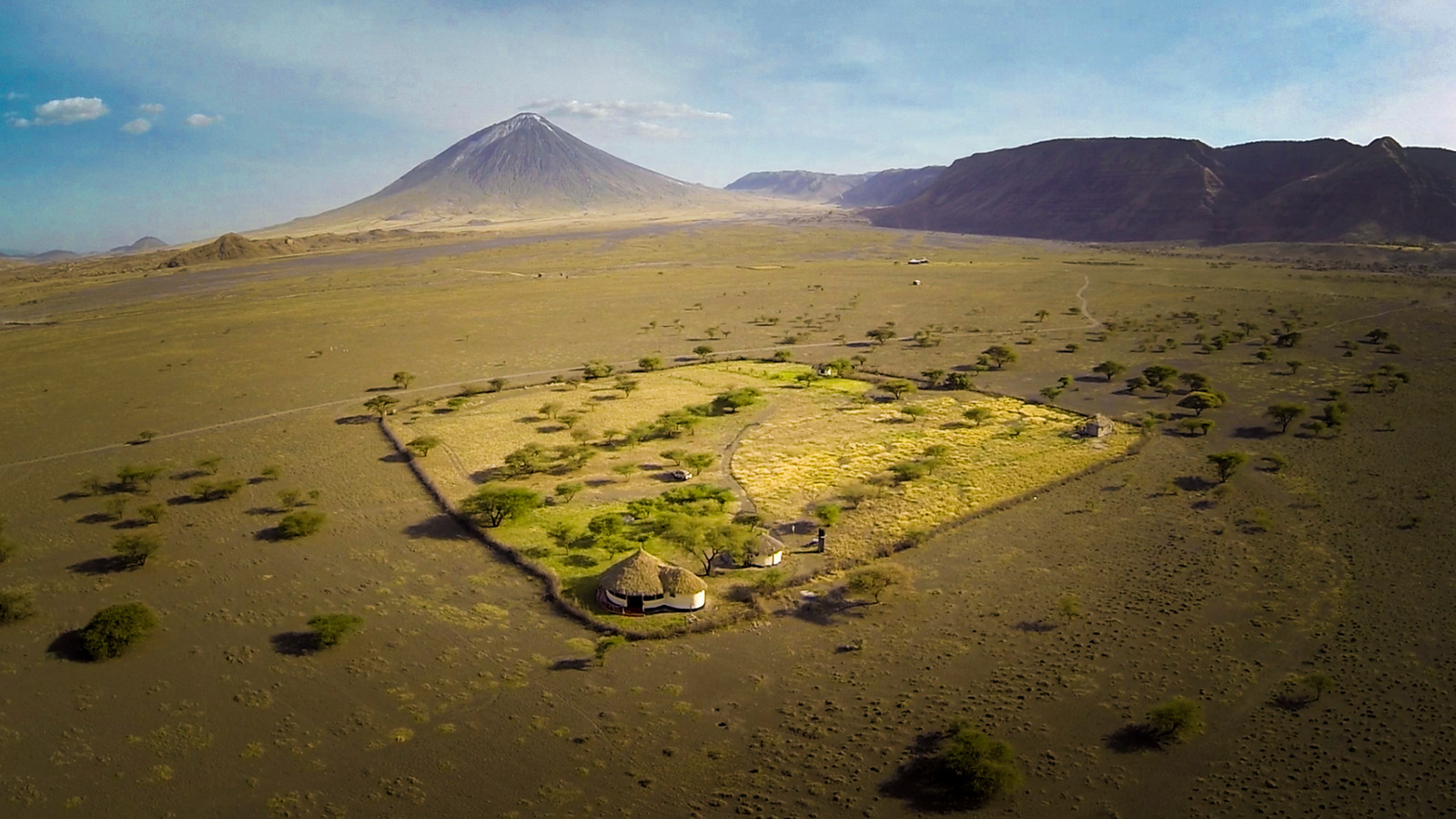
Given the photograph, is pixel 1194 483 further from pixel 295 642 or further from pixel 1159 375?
pixel 295 642

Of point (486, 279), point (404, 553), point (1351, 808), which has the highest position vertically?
point (486, 279)

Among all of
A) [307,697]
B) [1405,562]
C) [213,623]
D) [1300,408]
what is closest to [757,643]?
[307,697]

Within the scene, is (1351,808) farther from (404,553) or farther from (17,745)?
(17,745)

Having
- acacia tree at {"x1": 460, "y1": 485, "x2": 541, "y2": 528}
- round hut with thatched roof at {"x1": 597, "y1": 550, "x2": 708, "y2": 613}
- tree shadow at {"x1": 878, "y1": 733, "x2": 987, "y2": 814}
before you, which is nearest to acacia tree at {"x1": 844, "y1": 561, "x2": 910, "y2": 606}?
round hut with thatched roof at {"x1": 597, "y1": 550, "x2": 708, "y2": 613}

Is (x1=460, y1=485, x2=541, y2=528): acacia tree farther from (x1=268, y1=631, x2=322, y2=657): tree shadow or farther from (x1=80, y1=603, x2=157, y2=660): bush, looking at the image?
(x1=80, y1=603, x2=157, y2=660): bush

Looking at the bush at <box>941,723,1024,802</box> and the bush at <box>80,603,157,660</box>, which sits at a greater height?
the bush at <box>80,603,157,660</box>

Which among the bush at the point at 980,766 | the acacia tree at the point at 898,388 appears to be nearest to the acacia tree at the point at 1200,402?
the acacia tree at the point at 898,388

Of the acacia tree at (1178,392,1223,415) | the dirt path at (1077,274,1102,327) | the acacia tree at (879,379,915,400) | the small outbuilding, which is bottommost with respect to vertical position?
the small outbuilding
